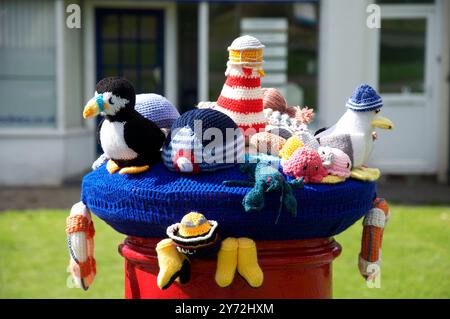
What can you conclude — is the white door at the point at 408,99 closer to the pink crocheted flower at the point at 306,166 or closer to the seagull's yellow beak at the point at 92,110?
the pink crocheted flower at the point at 306,166

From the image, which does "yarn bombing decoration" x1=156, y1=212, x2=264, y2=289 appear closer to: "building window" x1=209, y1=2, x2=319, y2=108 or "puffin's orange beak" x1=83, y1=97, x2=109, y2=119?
"puffin's orange beak" x1=83, y1=97, x2=109, y2=119

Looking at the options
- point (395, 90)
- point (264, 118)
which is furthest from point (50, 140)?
point (264, 118)

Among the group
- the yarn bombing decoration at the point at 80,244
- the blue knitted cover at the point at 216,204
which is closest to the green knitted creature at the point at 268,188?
the blue knitted cover at the point at 216,204

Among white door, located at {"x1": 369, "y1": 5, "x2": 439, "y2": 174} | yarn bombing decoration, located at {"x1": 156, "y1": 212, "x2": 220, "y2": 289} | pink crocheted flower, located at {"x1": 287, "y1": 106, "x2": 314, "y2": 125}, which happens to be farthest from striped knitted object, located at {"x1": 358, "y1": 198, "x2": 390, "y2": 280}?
white door, located at {"x1": 369, "y1": 5, "x2": 439, "y2": 174}

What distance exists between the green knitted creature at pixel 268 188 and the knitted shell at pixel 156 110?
424 mm

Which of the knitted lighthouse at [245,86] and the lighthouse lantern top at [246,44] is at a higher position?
the lighthouse lantern top at [246,44]

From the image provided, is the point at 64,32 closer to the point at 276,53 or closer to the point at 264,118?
the point at 276,53

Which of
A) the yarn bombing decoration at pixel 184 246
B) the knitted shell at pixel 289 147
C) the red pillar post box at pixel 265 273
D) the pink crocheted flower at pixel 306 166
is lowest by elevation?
the red pillar post box at pixel 265 273

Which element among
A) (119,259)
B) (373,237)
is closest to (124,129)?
(373,237)

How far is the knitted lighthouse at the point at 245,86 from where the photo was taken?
7.59ft

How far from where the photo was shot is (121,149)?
2158mm

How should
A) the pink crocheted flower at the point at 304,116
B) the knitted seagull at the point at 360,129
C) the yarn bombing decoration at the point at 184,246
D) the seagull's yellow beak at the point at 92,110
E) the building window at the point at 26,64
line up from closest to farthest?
the yarn bombing decoration at the point at 184,246 < the seagull's yellow beak at the point at 92,110 < the knitted seagull at the point at 360,129 < the pink crocheted flower at the point at 304,116 < the building window at the point at 26,64

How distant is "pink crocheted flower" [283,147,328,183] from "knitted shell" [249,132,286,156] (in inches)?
5.1
